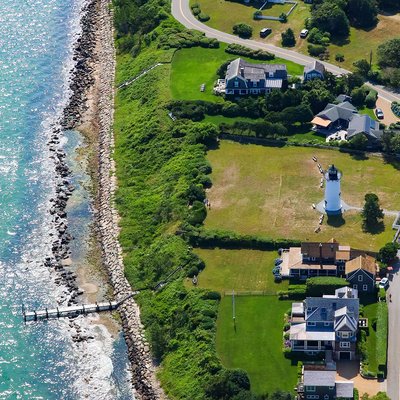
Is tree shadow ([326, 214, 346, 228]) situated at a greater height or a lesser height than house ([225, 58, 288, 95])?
lesser

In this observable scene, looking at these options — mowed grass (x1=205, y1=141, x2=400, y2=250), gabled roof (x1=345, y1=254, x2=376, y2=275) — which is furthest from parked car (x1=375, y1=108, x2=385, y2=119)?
gabled roof (x1=345, y1=254, x2=376, y2=275)

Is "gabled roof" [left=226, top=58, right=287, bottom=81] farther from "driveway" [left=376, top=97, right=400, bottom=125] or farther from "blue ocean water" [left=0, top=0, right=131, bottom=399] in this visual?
"blue ocean water" [left=0, top=0, right=131, bottom=399]

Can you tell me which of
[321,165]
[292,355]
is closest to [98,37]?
[321,165]

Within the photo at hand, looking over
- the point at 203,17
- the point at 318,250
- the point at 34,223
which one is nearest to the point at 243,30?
the point at 203,17

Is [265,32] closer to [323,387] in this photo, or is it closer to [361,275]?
[361,275]

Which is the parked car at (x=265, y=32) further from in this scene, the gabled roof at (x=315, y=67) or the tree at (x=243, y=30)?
the gabled roof at (x=315, y=67)

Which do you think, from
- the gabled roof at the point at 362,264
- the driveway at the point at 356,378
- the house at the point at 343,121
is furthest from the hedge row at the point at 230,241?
the house at the point at 343,121
